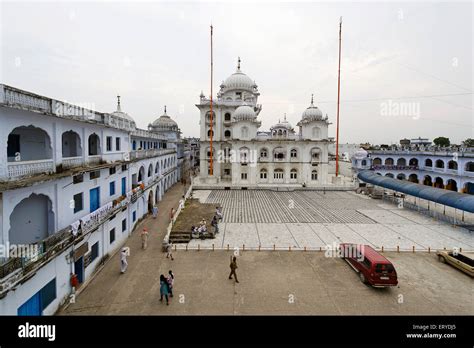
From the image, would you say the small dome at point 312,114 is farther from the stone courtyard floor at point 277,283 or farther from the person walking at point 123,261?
the person walking at point 123,261

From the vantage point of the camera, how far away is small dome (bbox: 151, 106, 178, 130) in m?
48.3

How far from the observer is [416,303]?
10.8 m

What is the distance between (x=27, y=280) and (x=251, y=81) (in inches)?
1919

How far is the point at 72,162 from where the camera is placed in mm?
12141

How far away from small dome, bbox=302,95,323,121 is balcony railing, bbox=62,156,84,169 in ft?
122

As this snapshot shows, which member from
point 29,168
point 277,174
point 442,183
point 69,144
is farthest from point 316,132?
point 29,168

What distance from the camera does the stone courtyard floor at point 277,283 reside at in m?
10.4

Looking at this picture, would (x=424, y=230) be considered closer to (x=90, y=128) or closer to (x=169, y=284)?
(x=169, y=284)

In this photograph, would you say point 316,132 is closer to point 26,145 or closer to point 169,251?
point 169,251

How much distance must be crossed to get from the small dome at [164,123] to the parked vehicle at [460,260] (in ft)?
146

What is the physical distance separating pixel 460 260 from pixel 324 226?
906 centimetres

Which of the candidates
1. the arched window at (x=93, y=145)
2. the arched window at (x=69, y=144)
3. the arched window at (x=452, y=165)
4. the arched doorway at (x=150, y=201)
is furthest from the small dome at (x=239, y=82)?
the arched window at (x=69, y=144)

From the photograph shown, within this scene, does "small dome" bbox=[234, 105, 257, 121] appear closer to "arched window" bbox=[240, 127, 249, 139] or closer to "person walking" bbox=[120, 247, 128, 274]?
"arched window" bbox=[240, 127, 249, 139]
